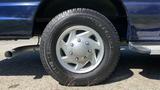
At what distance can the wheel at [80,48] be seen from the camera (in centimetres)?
454

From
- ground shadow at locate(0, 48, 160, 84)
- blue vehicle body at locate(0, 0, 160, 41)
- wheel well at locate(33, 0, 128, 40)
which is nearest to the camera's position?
blue vehicle body at locate(0, 0, 160, 41)

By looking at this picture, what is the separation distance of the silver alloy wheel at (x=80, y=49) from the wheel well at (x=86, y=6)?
1.62 feet

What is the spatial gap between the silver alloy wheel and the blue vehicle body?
41 cm

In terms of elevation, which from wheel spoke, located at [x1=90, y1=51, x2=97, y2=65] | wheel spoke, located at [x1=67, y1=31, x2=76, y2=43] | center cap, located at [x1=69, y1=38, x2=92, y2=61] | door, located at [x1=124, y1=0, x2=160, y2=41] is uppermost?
door, located at [x1=124, y1=0, x2=160, y2=41]

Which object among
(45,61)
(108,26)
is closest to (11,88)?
(45,61)

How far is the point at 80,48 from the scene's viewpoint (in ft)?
14.9

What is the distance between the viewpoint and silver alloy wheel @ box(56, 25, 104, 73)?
455 cm

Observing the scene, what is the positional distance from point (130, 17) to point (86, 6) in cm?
83

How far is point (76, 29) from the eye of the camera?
4.59 metres

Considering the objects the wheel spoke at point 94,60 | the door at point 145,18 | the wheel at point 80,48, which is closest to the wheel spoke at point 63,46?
the wheel at point 80,48

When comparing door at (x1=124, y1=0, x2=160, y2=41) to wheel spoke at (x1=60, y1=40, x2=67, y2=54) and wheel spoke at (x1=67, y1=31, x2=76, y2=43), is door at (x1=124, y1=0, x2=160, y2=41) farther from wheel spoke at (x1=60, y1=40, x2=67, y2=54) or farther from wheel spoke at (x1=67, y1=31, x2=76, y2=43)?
wheel spoke at (x1=60, y1=40, x2=67, y2=54)

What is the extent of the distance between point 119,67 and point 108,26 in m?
1.23

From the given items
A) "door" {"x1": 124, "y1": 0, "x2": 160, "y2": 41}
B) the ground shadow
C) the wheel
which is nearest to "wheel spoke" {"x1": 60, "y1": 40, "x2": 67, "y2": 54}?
the wheel

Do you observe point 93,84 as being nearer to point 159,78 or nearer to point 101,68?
point 101,68
